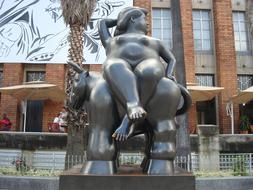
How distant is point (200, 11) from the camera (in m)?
19.0

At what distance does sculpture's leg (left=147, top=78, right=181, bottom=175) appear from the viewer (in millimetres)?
2827

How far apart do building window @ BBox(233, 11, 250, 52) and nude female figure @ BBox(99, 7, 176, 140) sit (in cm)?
1649

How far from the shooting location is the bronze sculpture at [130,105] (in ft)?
9.10

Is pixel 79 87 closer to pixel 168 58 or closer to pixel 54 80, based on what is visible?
pixel 168 58

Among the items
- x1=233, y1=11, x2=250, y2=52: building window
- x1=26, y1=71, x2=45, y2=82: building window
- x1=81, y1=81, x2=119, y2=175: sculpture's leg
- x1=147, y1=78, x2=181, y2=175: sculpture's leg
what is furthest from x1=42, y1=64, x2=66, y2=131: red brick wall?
x1=147, y1=78, x2=181, y2=175: sculpture's leg

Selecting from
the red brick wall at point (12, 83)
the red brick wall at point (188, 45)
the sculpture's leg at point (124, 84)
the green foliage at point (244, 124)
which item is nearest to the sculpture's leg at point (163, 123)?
the sculpture's leg at point (124, 84)

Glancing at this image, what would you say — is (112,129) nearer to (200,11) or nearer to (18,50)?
(18,50)

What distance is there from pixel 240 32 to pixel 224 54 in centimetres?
219

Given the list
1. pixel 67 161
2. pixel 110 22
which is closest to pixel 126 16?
pixel 110 22

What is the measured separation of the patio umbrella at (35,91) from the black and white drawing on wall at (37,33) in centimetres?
218

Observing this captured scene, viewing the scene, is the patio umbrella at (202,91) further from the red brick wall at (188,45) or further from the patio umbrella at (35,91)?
the patio umbrella at (35,91)

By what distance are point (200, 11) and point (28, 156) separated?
13.0 m

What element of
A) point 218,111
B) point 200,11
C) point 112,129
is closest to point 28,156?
point 112,129

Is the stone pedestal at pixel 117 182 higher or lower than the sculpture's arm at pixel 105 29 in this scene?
lower
